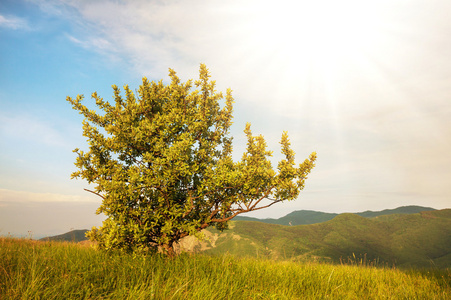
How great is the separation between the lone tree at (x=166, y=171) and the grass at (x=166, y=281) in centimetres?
168

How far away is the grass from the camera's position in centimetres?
521

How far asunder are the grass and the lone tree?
1.68m

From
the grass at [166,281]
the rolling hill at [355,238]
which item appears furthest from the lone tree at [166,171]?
the rolling hill at [355,238]

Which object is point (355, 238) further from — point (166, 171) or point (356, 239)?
point (166, 171)

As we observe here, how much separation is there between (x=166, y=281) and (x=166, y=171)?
3.81m

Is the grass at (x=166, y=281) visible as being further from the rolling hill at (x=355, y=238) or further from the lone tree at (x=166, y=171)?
the rolling hill at (x=355, y=238)

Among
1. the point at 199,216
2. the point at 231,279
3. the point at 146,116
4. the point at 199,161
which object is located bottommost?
the point at 231,279

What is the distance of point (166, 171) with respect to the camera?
9.09 m

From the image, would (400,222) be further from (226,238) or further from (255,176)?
(255,176)

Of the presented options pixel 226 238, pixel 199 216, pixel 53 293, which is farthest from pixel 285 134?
pixel 226 238

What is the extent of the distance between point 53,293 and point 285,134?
960 cm

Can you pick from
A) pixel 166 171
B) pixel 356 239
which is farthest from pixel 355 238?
pixel 166 171

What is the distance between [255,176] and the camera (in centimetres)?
1046

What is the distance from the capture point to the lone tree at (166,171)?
30.8ft
